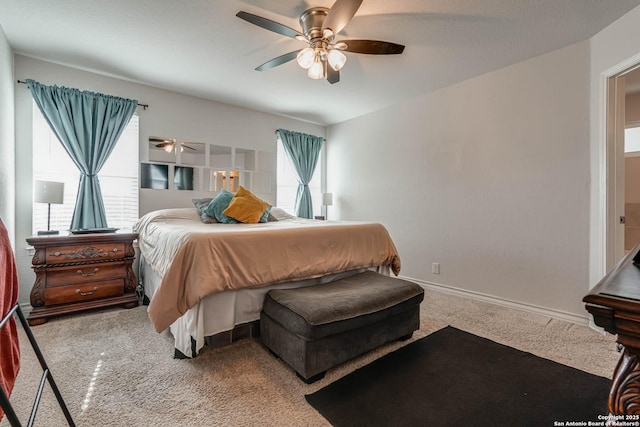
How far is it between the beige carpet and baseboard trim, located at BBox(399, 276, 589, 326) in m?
0.10

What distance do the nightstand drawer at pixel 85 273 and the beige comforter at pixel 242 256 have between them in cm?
39

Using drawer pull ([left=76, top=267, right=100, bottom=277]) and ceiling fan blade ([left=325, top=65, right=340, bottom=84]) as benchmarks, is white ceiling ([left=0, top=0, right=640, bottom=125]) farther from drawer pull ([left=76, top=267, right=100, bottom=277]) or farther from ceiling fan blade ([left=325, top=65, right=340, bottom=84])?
drawer pull ([left=76, top=267, right=100, bottom=277])

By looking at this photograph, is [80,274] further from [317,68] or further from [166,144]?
[317,68]

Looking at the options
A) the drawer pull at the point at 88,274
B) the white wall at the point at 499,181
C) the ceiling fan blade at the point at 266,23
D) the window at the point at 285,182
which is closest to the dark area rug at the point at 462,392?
the white wall at the point at 499,181

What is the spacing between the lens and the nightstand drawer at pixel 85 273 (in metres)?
2.51

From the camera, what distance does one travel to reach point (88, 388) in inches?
62.0

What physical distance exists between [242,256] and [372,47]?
71.9 inches

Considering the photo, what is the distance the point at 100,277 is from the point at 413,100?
4.15 meters

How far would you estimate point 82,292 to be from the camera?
8.57 feet

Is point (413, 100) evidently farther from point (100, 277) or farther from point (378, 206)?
point (100, 277)

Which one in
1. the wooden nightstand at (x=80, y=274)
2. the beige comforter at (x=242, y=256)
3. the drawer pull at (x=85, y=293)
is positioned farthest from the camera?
the drawer pull at (x=85, y=293)

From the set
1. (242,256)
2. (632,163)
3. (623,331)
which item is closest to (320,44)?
(242,256)

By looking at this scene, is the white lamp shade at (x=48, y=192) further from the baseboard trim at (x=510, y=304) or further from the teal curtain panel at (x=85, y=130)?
the baseboard trim at (x=510, y=304)

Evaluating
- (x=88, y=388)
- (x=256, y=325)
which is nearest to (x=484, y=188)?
(x=256, y=325)
